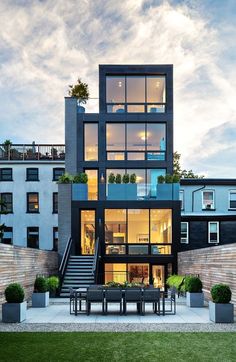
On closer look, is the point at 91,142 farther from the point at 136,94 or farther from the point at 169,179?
the point at 169,179

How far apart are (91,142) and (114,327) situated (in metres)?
16.2

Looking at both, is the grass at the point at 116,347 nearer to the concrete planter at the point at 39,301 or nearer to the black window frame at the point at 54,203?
the concrete planter at the point at 39,301

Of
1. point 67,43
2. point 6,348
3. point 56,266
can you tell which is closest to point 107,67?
point 67,43

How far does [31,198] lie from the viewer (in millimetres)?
35688

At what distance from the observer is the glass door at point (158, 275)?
23281 millimetres

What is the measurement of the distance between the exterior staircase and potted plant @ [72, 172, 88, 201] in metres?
3.44

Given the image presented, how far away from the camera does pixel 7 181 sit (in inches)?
1401

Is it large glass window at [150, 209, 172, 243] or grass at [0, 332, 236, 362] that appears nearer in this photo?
grass at [0, 332, 236, 362]

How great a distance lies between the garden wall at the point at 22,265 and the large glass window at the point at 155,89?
11.7 metres

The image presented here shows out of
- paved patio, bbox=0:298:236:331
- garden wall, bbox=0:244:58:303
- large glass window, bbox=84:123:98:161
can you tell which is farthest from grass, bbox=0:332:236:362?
large glass window, bbox=84:123:98:161

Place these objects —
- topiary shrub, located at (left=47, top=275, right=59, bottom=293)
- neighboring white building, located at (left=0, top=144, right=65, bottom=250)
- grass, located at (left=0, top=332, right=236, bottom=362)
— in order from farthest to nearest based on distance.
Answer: neighboring white building, located at (left=0, top=144, right=65, bottom=250) < topiary shrub, located at (left=47, top=275, right=59, bottom=293) < grass, located at (left=0, top=332, right=236, bottom=362)

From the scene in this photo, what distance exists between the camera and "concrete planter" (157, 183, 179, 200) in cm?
2375

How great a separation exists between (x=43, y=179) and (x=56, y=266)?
1487 cm

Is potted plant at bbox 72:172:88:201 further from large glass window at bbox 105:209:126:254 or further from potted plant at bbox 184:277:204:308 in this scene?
potted plant at bbox 184:277:204:308
